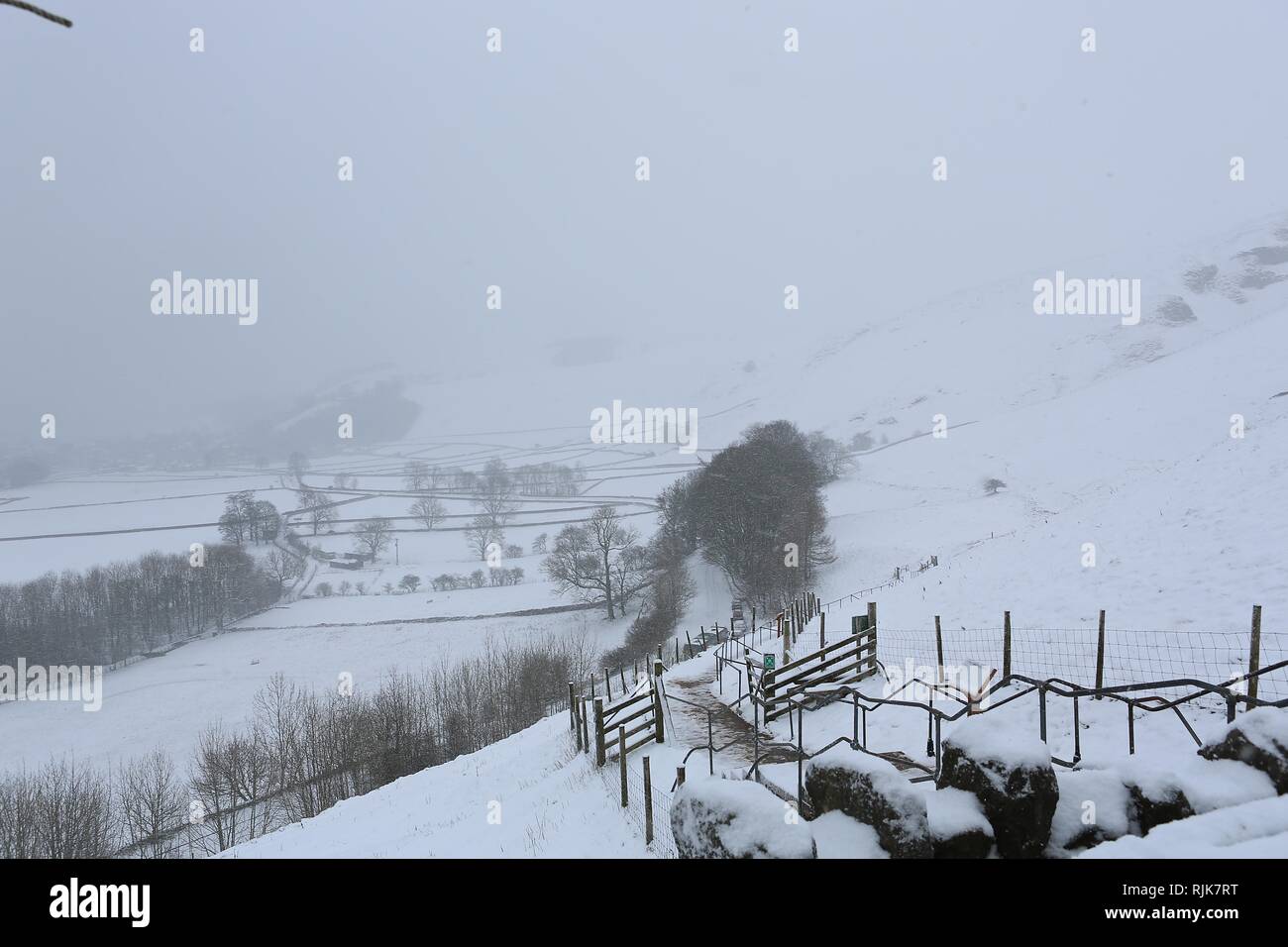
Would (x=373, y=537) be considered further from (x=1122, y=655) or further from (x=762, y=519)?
(x=1122, y=655)

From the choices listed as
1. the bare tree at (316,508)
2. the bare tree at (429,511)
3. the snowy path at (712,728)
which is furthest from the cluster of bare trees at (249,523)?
the snowy path at (712,728)

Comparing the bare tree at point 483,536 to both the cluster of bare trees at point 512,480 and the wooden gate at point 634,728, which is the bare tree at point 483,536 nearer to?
the cluster of bare trees at point 512,480

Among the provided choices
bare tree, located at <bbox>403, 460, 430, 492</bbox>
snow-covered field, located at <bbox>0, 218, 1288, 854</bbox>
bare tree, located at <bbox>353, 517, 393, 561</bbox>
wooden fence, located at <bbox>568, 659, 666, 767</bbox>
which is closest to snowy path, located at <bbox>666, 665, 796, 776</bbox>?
wooden fence, located at <bbox>568, 659, 666, 767</bbox>

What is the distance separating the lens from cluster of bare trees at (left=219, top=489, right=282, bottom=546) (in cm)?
8838

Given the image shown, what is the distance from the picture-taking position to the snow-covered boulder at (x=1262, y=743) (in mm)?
6160

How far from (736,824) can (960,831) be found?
2373 mm

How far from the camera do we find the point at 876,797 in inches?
258

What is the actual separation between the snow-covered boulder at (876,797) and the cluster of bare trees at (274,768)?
2644 centimetres

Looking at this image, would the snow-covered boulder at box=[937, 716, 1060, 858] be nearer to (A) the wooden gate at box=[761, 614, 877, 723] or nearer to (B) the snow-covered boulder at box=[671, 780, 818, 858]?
(B) the snow-covered boulder at box=[671, 780, 818, 858]

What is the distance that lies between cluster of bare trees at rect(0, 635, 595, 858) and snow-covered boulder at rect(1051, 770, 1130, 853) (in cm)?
2857

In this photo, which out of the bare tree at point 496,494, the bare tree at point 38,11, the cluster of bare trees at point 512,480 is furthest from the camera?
the cluster of bare trees at point 512,480

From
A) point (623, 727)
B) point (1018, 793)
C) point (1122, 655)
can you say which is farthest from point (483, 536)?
point (1018, 793)
